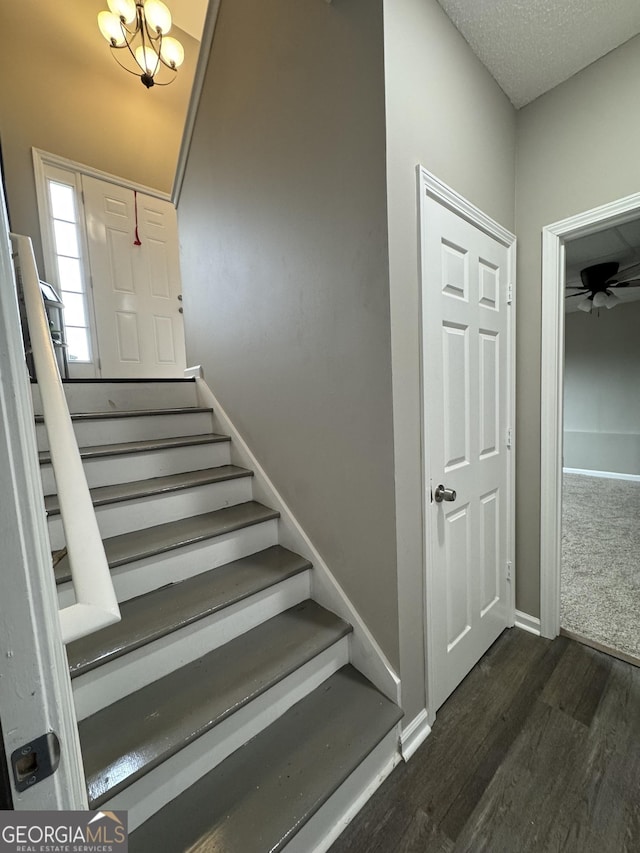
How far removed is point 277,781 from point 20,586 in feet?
3.72

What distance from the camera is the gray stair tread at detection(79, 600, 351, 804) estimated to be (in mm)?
937

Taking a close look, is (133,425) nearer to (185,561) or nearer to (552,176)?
(185,561)

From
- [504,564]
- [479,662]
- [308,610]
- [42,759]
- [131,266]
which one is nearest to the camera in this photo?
[42,759]

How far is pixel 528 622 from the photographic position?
77.0 inches

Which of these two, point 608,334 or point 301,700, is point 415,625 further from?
point 608,334

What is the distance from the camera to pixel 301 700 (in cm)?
131

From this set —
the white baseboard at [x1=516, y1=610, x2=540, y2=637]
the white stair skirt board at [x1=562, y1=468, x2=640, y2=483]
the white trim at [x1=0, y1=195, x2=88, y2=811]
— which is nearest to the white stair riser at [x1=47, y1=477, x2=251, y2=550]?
the white trim at [x1=0, y1=195, x2=88, y2=811]

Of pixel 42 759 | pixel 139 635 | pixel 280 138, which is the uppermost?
pixel 280 138

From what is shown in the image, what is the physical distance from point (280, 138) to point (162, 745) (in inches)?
87.8

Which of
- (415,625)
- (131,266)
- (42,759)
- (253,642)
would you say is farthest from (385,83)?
(131,266)

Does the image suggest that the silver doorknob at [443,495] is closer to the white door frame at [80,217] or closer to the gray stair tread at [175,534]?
the gray stair tread at [175,534]

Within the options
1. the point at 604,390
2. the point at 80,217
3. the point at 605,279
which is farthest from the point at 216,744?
the point at 604,390

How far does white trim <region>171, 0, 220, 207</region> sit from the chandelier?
1182mm

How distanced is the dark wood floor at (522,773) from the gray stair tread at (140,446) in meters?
1.61
